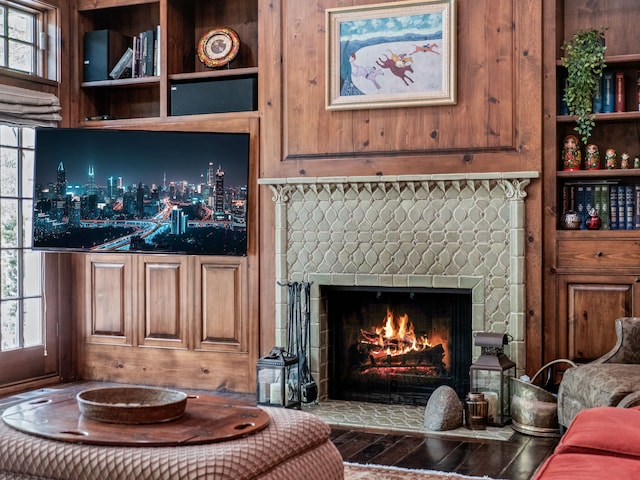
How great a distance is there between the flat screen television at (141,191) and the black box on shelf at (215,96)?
0.92 feet

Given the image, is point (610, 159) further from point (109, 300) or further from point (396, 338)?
point (109, 300)

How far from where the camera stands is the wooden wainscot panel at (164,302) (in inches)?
216

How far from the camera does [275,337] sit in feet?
17.1

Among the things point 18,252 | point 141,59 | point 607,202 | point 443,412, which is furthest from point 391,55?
point 18,252

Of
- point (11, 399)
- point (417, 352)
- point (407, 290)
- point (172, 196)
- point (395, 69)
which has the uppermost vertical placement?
point (395, 69)

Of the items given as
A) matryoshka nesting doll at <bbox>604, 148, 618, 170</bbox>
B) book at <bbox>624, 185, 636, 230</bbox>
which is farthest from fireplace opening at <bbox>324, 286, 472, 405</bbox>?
matryoshka nesting doll at <bbox>604, 148, 618, 170</bbox>

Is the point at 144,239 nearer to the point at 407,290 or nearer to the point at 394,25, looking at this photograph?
the point at 407,290

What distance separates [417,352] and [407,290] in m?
0.41

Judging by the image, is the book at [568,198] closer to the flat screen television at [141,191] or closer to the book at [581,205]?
the book at [581,205]

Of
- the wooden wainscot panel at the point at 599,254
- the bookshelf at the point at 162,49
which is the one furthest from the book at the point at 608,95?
the bookshelf at the point at 162,49

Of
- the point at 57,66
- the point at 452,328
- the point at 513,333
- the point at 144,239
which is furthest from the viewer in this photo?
the point at 57,66

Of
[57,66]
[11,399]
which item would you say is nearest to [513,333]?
[11,399]

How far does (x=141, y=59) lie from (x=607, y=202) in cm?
329

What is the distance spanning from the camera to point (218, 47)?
5539 millimetres
